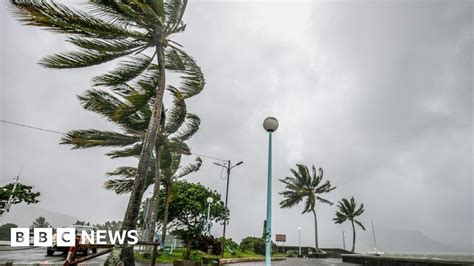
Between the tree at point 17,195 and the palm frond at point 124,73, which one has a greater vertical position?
the palm frond at point 124,73

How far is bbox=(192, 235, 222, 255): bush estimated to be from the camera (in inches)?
824

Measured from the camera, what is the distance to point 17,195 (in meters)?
28.7

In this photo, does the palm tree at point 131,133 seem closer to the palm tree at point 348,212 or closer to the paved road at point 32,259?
the paved road at point 32,259

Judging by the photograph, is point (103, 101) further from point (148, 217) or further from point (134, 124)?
point (148, 217)

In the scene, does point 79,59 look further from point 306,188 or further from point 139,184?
point 306,188

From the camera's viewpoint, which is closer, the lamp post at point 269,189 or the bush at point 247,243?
the lamp post at point 269,189

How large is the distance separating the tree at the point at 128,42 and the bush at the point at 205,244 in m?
14.0

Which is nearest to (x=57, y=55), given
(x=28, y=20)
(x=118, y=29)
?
(x=28, y=20)

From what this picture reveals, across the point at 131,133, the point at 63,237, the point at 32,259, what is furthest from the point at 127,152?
the point at 63,237

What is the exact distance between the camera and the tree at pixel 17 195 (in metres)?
27.9

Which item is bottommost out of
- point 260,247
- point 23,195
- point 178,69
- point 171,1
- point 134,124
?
point 260,247

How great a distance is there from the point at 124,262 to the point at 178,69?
22.7ft

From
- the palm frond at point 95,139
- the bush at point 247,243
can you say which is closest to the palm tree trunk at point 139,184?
the palm frond at point 95,139

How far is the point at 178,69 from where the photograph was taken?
35.7ft
